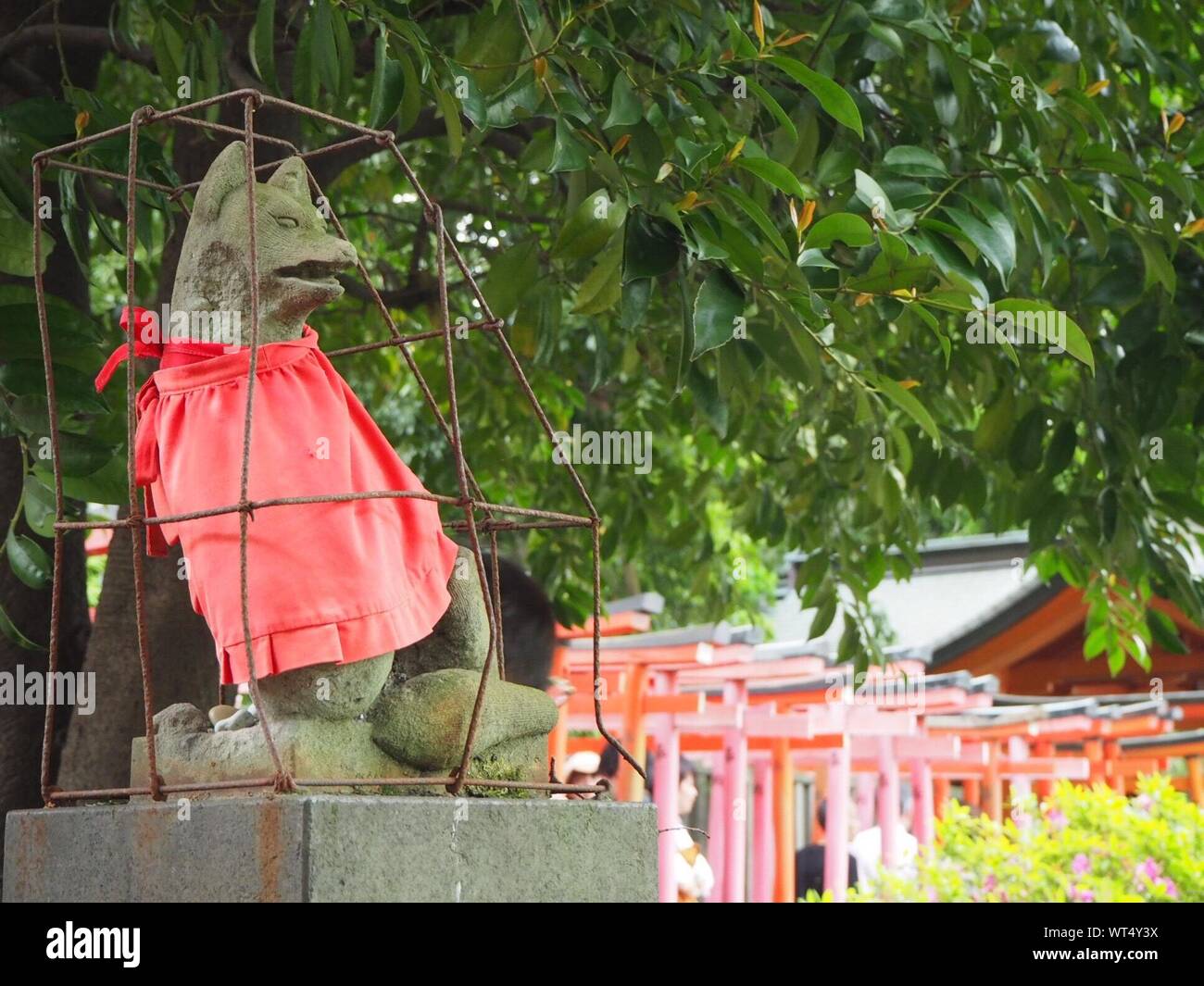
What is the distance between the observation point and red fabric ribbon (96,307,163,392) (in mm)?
2080

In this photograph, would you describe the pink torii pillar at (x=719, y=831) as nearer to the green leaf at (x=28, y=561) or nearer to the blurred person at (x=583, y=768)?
the blurred person at (x=583, y=768)

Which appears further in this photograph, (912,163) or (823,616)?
(823,616)

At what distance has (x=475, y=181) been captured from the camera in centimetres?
561

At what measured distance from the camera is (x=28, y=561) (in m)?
2.39

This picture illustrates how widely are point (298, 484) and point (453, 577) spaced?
32cm

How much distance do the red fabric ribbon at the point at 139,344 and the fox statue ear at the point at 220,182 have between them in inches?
6.8

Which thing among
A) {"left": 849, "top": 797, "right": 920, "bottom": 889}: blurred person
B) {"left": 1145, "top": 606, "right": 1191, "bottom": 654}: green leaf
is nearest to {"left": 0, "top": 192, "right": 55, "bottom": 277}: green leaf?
{"left": 1145, "top": 606, "right": 1191, "bottom": 654}: green leaf

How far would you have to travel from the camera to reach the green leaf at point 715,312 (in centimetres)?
220

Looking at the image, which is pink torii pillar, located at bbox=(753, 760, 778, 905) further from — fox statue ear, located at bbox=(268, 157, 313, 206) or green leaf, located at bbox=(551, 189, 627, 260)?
fox statue ear, located at bbox=(268, 157, 313, 206)

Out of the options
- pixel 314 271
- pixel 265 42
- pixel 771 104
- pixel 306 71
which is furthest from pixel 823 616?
pixel 314 271

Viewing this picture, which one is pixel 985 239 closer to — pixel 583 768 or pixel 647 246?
pixel 647 246

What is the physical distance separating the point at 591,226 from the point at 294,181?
457 millimetres

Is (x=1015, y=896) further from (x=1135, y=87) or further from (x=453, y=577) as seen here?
(x=453, y=577)

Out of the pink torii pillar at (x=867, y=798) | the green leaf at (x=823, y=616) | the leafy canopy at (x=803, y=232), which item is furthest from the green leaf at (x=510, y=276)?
the pink torii pillar at (x=867, y=798)
